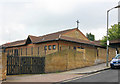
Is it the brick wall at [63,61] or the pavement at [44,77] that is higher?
the brick wall at [63,61]

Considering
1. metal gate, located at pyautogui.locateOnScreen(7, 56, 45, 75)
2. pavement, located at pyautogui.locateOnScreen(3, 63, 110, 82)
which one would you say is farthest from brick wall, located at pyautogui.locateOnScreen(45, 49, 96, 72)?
Result: pavement, located at pyautogui.locateOnScreen(3, 63, 110, 82)

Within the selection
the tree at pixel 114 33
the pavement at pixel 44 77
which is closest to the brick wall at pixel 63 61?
the pavement at pixel 44 77

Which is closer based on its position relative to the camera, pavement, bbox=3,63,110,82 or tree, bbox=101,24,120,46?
pavement, bbox=3,63,110,82

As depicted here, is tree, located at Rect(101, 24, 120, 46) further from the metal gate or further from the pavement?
the pavement

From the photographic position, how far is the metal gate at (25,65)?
13.2 metres

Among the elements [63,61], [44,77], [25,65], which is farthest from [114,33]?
[44,77]

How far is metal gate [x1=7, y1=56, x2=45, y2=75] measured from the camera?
1320 cm

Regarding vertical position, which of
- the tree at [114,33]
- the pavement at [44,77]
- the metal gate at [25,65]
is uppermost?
the tree at [114,33]

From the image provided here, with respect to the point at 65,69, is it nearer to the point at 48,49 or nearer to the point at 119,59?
the point at 119,59

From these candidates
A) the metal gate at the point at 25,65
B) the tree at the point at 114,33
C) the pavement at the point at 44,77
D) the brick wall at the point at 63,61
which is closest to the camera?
the pavement at the point at 44,77

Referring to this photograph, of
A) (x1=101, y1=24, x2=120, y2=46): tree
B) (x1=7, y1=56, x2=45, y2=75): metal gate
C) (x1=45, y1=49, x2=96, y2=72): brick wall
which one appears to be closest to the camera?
(x1=7, y1=56, x2=45, y2=75): metal gate

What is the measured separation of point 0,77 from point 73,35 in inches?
810

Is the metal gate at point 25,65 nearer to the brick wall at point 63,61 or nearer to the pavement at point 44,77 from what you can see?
the brick wall at point 63,61

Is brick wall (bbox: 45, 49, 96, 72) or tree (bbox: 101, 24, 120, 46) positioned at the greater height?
tree (bbox: 101, 24, 120, 46)
